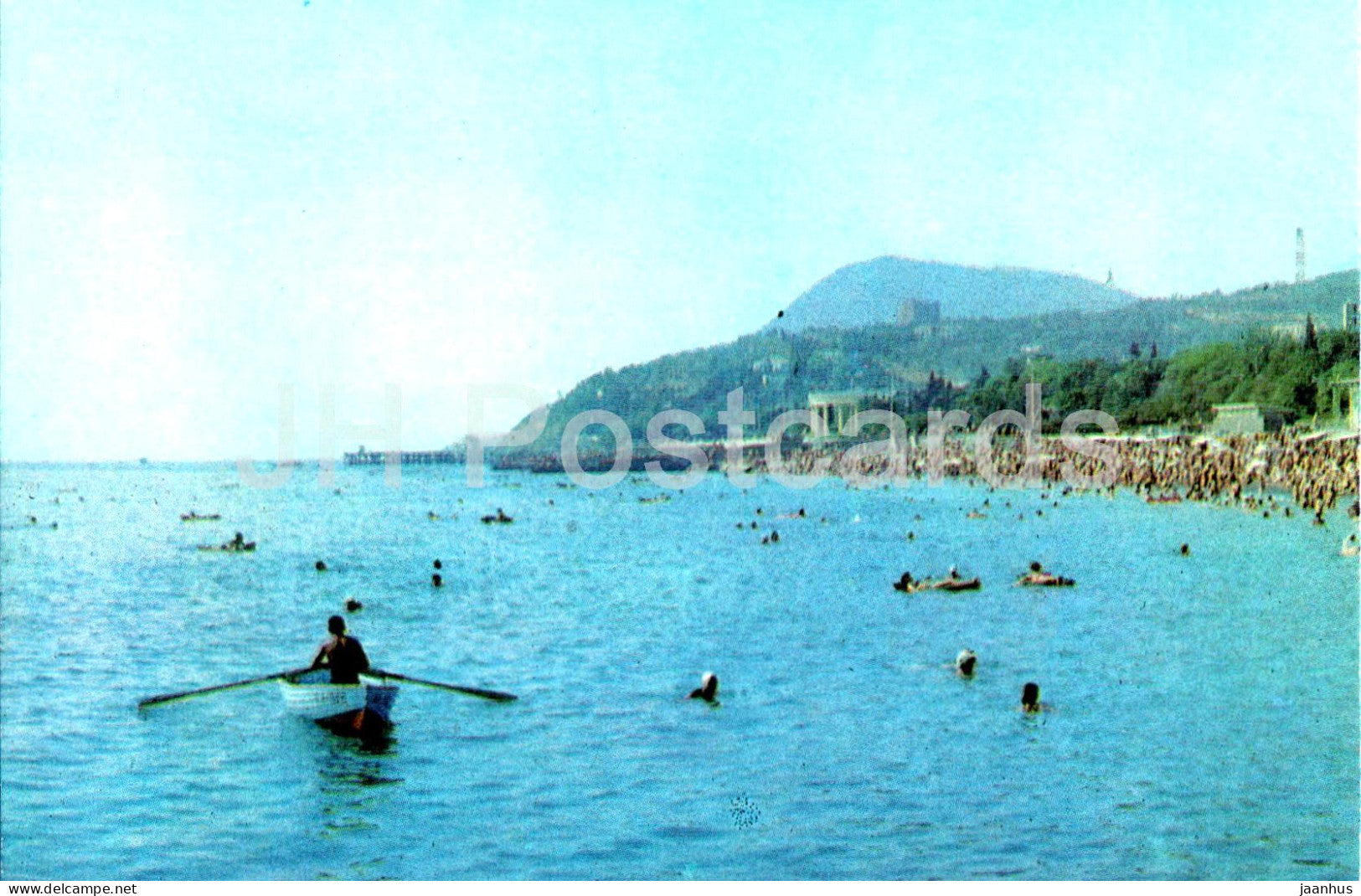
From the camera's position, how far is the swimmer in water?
24.3m

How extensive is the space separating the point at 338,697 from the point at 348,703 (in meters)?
0.22

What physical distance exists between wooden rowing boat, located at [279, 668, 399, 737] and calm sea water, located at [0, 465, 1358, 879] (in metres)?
0.38

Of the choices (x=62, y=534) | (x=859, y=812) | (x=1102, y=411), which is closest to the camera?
(x=859, y=812)

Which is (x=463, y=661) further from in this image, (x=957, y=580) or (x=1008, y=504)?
(x=1008, y=504)

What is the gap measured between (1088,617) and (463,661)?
54.7ft

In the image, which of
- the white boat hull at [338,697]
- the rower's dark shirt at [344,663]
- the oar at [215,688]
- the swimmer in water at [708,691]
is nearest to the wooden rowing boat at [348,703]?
the white boat hull at [338,697]

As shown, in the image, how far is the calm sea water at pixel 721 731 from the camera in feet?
52.7

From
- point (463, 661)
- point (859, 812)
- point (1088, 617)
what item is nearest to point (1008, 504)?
point (1088, 617)

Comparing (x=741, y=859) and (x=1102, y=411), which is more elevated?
(x=1102, y=411)

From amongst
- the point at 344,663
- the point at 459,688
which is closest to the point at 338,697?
the point at 344,663

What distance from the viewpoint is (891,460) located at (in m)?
158

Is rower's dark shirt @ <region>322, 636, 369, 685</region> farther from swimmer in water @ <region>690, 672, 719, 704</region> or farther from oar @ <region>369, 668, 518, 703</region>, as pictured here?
swimmer in water @ <region>690, 672, 719, 704</region>

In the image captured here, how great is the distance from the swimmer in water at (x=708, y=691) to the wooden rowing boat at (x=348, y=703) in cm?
579

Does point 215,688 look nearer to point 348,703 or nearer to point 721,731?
point 348,703
